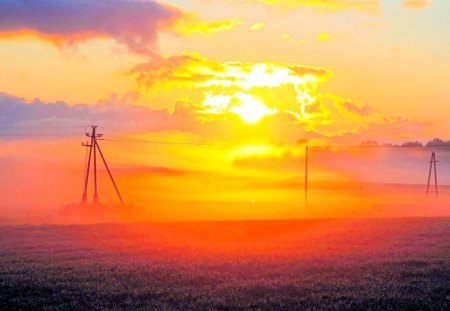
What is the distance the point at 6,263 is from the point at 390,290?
2092 cm

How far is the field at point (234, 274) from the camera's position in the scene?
1975 centimetres

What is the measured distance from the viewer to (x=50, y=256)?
36.1m

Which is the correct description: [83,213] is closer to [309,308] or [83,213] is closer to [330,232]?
[330,232]

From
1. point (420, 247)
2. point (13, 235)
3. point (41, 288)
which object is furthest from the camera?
point (13, 235)

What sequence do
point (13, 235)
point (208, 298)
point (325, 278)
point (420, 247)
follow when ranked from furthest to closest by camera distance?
point (13, 235), point (420, 247), point (325, 278), point (208, 298)

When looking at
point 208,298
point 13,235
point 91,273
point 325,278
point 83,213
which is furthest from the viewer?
point 83,213

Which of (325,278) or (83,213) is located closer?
(325,278)

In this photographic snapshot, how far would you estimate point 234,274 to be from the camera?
2534cm

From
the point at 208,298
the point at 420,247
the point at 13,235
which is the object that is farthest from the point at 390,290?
the point at 13,235

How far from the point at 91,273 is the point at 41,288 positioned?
393cm

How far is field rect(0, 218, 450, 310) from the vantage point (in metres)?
19.8

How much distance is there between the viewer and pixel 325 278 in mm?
23812

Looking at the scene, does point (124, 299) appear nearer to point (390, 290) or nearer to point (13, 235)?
point (390, 290)

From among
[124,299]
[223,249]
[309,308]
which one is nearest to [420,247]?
[223,249]
